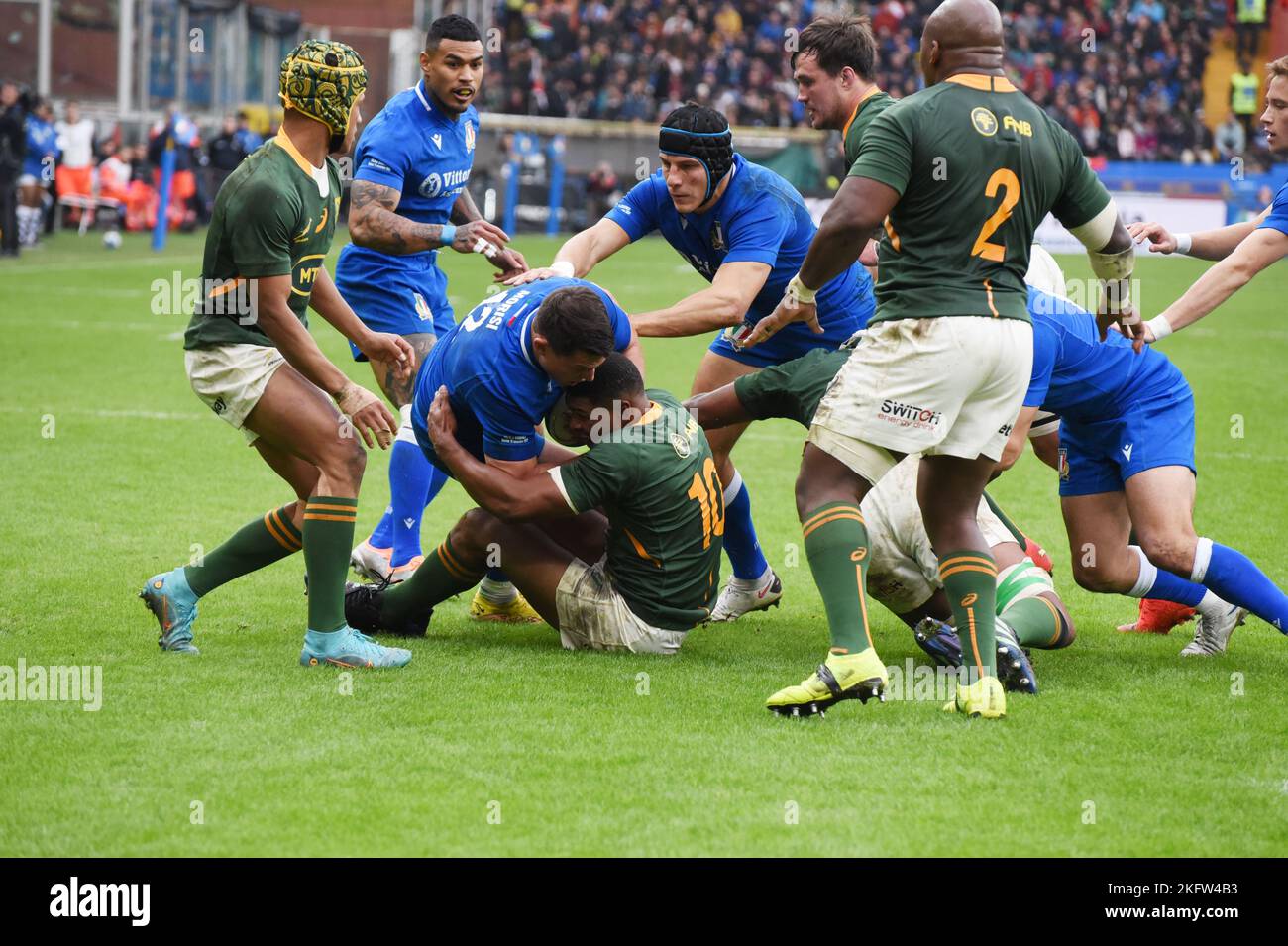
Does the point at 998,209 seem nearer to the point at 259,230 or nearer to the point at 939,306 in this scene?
the point at 939,306

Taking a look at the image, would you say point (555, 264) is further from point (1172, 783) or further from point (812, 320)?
point (1172, 783)

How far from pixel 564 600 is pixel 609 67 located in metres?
34.0

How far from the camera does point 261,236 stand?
205 inches

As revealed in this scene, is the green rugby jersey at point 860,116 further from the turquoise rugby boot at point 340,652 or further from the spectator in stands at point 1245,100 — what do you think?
the spectator in stands at point 1245,100

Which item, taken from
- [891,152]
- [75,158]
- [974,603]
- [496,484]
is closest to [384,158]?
[496,484]

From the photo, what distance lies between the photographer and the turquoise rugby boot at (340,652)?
215 inches

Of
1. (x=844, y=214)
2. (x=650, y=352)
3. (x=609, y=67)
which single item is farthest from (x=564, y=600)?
(x=609, y=67)

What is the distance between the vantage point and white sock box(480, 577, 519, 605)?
6.39 m

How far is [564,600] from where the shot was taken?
5.75m

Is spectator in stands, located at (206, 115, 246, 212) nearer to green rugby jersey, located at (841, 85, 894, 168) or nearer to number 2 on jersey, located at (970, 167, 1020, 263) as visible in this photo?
green rugby jersey, located at (841, 85, 894, 168)

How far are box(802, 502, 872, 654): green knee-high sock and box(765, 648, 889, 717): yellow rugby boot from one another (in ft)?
0.23

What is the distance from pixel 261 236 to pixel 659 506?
1.66 metres

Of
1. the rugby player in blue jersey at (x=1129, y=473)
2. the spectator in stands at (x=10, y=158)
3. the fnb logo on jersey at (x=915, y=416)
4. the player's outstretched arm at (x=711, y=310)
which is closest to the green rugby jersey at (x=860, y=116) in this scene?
the player's outstretched arm at (x=711, y=310)

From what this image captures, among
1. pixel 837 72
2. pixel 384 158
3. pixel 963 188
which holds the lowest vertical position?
pixel 384 158
